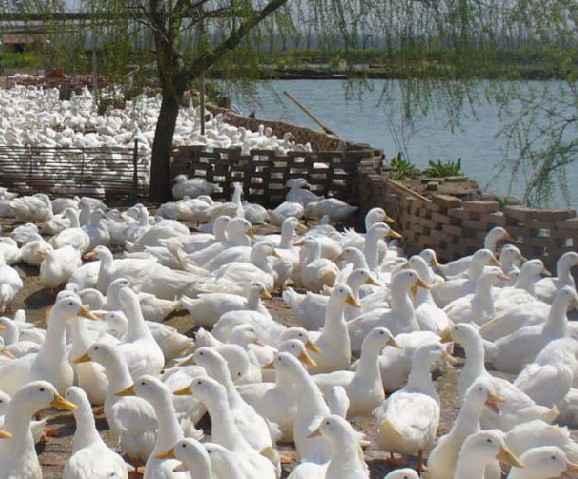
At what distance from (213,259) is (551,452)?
191 inches

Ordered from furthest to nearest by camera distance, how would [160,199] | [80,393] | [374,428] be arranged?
[160,199]
[374,428]
[80,393]

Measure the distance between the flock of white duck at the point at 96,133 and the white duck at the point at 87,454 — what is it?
8461 millimetres

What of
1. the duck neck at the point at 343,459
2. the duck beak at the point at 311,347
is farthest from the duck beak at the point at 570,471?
the duck beak at the point at 311,347

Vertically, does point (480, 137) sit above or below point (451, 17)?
below

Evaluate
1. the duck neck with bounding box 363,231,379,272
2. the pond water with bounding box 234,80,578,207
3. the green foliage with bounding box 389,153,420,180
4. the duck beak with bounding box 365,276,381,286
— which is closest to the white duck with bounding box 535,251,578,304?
the duck beak with bounding box 365,276,381,286

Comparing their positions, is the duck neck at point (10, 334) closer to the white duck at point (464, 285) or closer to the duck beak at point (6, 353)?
the duck beak at point (6, 353)

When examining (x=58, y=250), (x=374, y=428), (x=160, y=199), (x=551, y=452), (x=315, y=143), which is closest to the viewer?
(x=551, y=452)

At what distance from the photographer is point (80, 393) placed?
4949 mm

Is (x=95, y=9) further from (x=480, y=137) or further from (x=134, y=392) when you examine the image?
(x=480, y=137)

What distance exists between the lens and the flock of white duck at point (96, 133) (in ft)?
44.1

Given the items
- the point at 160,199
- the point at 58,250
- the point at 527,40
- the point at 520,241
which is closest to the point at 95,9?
the point at 160,199

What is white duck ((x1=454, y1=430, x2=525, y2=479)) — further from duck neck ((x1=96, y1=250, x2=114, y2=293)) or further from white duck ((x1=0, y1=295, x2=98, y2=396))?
duck neck ((x1=96, y1=250, x2=114, y2=293))

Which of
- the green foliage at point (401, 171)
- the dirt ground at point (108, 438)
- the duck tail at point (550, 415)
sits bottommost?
the dirt ground at point (108, 438)

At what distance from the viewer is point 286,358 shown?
5.36 m
